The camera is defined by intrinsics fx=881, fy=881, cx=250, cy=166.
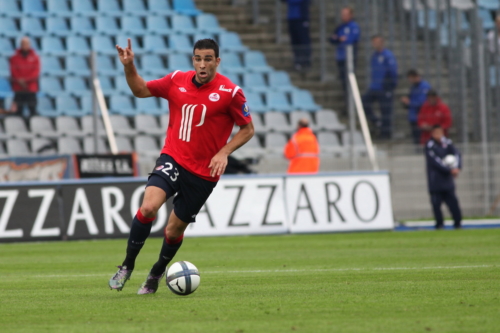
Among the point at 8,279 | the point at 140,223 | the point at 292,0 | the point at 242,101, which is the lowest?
the point at 8,279

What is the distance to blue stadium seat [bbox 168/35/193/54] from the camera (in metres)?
23.5

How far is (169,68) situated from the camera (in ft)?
72.7

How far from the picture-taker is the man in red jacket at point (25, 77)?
18.8m

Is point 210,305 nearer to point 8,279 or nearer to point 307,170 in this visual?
point 8,279

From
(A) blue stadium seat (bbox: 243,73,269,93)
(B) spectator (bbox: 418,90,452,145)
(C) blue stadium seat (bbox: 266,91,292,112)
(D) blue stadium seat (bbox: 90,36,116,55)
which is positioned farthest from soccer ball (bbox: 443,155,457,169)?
(D) blue stadium seat (bbox: 90,36,116,55)

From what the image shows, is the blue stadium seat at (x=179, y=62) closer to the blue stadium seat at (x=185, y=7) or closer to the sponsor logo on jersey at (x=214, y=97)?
the blue stadium seat at (x=185, y=7)

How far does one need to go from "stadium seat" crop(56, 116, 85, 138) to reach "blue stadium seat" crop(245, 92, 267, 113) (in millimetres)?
4598

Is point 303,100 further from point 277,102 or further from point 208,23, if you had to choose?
point 208,23

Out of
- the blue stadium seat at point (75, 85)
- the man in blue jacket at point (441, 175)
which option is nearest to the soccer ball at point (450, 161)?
the man in blue jacket at point (441, 175)

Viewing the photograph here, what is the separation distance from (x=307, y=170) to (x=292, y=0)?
695 centimetres

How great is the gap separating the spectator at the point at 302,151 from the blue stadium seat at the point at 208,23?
707 cm

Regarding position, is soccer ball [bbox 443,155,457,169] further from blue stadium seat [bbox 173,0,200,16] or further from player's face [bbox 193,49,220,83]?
player's face [bbox 193,49,220,83]

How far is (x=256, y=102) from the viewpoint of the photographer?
2250 cm

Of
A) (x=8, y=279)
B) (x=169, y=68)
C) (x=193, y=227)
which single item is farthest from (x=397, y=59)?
(x=8, y=279)
